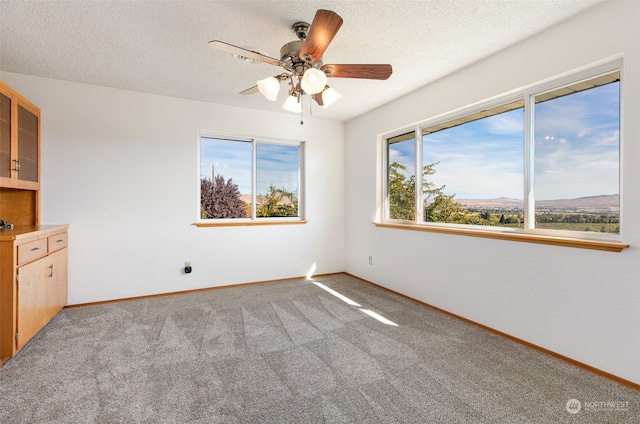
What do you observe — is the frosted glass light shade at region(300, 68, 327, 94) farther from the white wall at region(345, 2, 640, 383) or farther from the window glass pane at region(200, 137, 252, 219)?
the window glass pane at region(200, 137, 252, 219)

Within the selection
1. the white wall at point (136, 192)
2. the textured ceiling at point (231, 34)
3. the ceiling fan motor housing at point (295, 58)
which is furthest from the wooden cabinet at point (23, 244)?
the ceiling fan motor housing at point (295, 58)

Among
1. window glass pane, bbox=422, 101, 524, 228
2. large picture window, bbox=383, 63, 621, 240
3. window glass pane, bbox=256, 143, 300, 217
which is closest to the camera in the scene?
large picture window, bbox=383, 63, 621, 240

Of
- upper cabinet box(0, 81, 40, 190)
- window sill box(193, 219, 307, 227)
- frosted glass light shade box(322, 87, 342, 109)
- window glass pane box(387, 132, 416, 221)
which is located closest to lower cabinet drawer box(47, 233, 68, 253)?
upper cabinet box(0, 81, 40, 190)

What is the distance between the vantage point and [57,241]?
2.95 m

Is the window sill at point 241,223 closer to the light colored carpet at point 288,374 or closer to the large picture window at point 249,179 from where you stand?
the large picture window at point 249,179

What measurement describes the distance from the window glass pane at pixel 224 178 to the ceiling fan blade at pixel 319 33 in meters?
2.56

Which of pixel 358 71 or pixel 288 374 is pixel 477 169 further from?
pixel 288 374

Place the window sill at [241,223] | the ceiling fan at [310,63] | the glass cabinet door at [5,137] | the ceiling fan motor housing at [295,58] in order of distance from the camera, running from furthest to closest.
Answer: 1. the window sill at [241,223]
2. the glass cabinet door at [5,137]
3. the ceiling fan motor housing at [295,58]
4. the ceiling fan at [310,63]

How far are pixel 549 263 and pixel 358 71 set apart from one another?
6.71 ft

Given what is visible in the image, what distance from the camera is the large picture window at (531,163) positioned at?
6.97 feet

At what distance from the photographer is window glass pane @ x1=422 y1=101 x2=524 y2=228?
271cm

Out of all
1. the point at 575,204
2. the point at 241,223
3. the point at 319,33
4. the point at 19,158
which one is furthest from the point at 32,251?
the point at 575,204

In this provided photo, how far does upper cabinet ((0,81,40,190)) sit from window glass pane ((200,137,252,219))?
1.63 metres

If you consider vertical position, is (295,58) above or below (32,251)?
above
